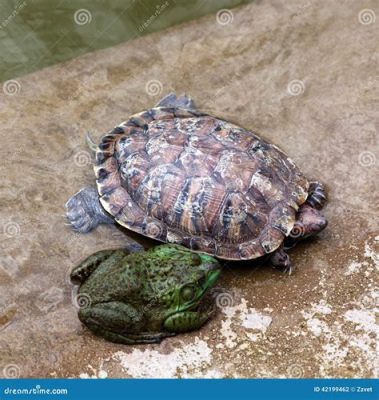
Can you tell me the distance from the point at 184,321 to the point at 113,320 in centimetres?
80

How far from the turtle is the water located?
3.10m

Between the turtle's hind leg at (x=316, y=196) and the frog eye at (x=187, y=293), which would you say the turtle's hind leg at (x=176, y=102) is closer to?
the turtle's hind leg at (x=316, y=196)

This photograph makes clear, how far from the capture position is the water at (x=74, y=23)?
33.4 feet

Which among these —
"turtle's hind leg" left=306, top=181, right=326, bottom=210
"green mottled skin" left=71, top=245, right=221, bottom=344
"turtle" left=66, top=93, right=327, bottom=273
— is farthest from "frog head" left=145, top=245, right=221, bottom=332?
"turtle's hind leg" left=306, top=181, right=326, bottom=210

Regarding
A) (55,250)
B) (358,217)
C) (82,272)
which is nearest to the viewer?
(82,272)

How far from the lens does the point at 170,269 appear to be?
675cm

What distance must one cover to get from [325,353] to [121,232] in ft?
9.76

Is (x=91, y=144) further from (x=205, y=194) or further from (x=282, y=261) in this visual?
(x=282, y=261)

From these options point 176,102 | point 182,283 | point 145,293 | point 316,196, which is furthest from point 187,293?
point 176,102

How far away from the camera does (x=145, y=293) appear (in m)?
6.62

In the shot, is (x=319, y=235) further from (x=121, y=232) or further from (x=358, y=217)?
(x=121, y=232)

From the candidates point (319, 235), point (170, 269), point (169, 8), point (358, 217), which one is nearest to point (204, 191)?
point (170, 269)

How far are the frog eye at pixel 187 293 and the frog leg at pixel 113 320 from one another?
0.54 metres

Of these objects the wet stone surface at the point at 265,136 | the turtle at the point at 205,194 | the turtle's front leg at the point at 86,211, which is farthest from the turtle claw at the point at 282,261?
the turtle's front leg at the point at 86,211
